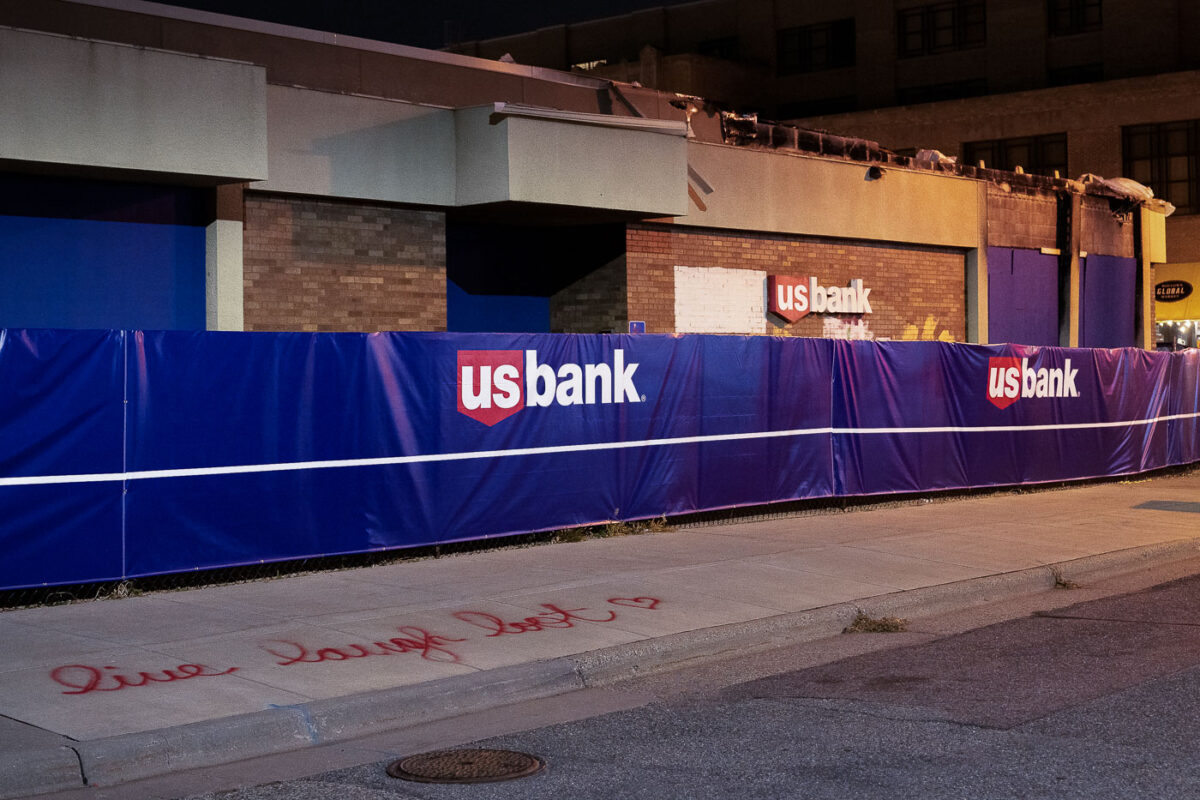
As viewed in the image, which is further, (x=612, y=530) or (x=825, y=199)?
(x=825, y=199)

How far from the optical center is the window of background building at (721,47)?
62875 mm

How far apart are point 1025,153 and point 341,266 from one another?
39458 millimetres

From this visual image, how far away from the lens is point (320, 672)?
8.05 metres

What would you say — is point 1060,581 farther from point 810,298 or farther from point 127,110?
point 810,298

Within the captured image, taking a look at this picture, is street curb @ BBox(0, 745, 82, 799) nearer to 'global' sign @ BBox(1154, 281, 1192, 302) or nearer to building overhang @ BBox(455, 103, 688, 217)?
building overhang @ BBox(455, 103, 688, 217)

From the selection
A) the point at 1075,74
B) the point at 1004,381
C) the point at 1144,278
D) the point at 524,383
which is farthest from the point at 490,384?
the point at 1075,74

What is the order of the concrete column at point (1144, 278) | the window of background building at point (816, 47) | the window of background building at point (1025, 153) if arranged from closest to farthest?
1. the concrete column at point (1144, 278)
2. the window of background building at point (1025, 153)
3. the window of background building at point (816, 47)

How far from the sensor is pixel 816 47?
201 ft

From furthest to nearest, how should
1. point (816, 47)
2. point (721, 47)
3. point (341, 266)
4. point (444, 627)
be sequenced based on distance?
1. point (721, 47)
2. point (816, 47)
3. point (341, 266)
4. point (444, 627)

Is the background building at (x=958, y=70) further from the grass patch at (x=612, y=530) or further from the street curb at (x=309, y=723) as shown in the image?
the street curb at (x=309, y=723)

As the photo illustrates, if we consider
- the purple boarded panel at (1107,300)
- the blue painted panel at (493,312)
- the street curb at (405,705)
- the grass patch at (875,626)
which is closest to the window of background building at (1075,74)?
the purple boarded panel at (1107,300)

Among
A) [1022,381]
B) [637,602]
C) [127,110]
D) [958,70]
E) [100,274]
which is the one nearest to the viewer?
[637,602]

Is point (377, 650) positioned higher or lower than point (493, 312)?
lower

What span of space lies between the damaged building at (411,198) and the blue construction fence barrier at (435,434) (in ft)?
13.4
